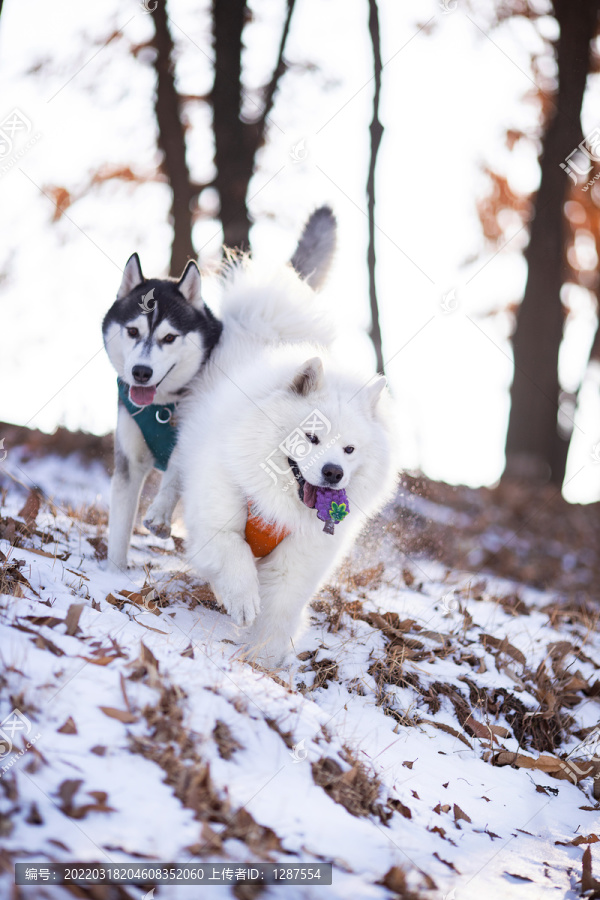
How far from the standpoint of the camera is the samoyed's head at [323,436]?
3.09m

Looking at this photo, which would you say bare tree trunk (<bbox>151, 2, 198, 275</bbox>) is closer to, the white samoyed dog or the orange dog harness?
the white samoyed dog

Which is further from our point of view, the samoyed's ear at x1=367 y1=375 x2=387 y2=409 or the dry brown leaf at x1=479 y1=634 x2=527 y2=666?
the dry brown leaf at x1=479 y1=634 x2=527 y2=666

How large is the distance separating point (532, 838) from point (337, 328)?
126 inches

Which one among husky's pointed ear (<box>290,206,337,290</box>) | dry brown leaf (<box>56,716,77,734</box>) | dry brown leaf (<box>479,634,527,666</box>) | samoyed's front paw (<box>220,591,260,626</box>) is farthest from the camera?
husky's pointed ear (<box>290,206,337,290</box>)

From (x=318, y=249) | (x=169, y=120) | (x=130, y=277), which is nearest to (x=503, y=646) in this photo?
(x=318, y=249)

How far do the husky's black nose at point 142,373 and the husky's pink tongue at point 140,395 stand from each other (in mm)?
90

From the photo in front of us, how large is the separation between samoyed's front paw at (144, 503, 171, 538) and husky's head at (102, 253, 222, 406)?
25.1 inches

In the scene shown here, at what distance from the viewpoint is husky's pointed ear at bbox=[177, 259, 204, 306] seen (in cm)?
394
